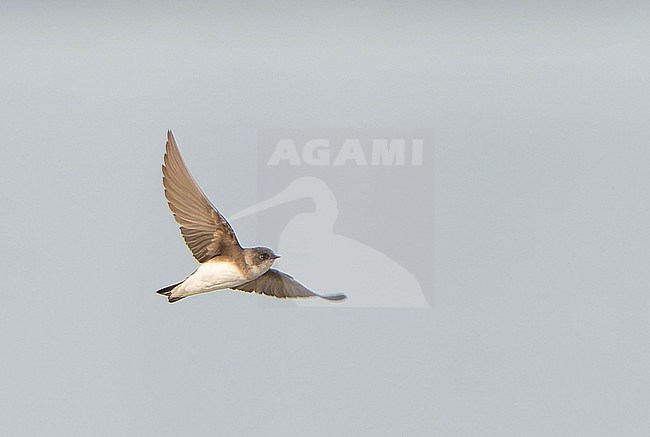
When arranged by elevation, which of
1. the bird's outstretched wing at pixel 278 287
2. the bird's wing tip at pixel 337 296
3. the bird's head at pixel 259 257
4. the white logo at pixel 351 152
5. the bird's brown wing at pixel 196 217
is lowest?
the bird's wing tip at pixel 337 296

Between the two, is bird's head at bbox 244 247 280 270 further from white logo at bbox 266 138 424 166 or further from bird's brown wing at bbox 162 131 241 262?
white logo at bbox 266 138 424 166

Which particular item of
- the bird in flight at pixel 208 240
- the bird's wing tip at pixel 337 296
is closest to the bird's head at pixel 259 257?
the bird in flight at pixel 208 240

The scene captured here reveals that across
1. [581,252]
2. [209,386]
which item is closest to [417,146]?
[581,252]

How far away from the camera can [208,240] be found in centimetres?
124

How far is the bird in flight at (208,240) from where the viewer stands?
122 centimetres

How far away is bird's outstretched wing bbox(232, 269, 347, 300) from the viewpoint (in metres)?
1.30

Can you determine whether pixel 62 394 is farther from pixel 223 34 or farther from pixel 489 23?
pixel 489 23

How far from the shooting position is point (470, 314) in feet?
4.61

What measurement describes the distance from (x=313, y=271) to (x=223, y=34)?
1.74 ft

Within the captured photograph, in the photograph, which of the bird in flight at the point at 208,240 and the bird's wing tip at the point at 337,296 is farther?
the bird's wing tip at the point at 337,296

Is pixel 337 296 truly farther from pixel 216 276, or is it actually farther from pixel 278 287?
pixel 216 276

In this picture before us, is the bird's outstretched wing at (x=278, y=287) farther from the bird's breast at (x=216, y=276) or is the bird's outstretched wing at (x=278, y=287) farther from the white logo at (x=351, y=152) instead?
the white logo at (x=351, y=152)

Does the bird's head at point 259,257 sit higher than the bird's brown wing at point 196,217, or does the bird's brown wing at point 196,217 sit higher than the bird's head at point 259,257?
the bird's brown wing at point 196,217

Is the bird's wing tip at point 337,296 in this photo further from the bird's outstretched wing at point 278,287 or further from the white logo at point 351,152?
the white logo at point 351,152
